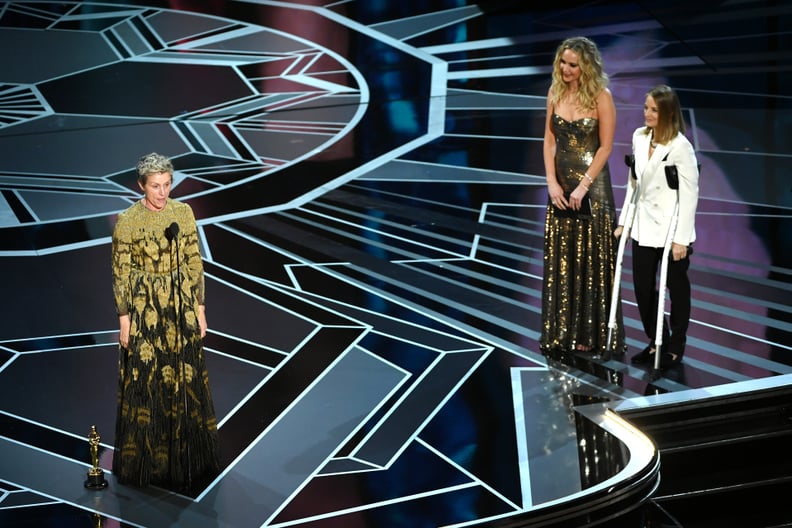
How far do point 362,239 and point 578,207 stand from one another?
2.27 metres

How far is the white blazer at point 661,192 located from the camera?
494 centimetres

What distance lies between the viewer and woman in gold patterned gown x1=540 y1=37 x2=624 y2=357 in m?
5.02

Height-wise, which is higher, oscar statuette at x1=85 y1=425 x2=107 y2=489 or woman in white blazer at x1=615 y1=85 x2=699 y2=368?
woman in white blazer at x1=615 y1=85 x2=699 y2=368

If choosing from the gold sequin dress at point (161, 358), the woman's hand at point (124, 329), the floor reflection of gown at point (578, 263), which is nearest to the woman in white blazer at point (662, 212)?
the floor reflection of gown at point (578, 263)

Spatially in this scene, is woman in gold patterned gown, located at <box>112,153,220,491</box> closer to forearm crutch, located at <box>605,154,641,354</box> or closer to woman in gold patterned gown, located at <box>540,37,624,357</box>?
woman in gold patterned gown, located at <box>540,37,624,357</box>

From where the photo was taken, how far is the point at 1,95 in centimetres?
1044

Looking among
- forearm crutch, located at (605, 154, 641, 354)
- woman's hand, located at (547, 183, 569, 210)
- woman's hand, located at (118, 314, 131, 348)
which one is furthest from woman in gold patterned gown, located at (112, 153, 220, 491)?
forearm crutch, located at (605, 154, 641, 354)

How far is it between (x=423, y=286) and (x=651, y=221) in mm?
1670

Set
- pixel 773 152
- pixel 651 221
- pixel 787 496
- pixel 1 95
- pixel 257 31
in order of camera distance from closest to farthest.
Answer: pixel 787 496, pixel 651 221, pixel 773 152, pixel 1 95, pixel 257 31

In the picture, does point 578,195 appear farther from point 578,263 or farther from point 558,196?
point 578,263

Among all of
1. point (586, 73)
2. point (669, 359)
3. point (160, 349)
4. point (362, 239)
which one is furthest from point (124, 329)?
point (362, 239)

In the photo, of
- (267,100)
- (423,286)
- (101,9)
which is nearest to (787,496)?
(423,286)

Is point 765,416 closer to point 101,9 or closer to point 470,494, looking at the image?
point 470,494

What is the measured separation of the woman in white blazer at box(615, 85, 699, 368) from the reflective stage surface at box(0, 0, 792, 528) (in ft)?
0.73
